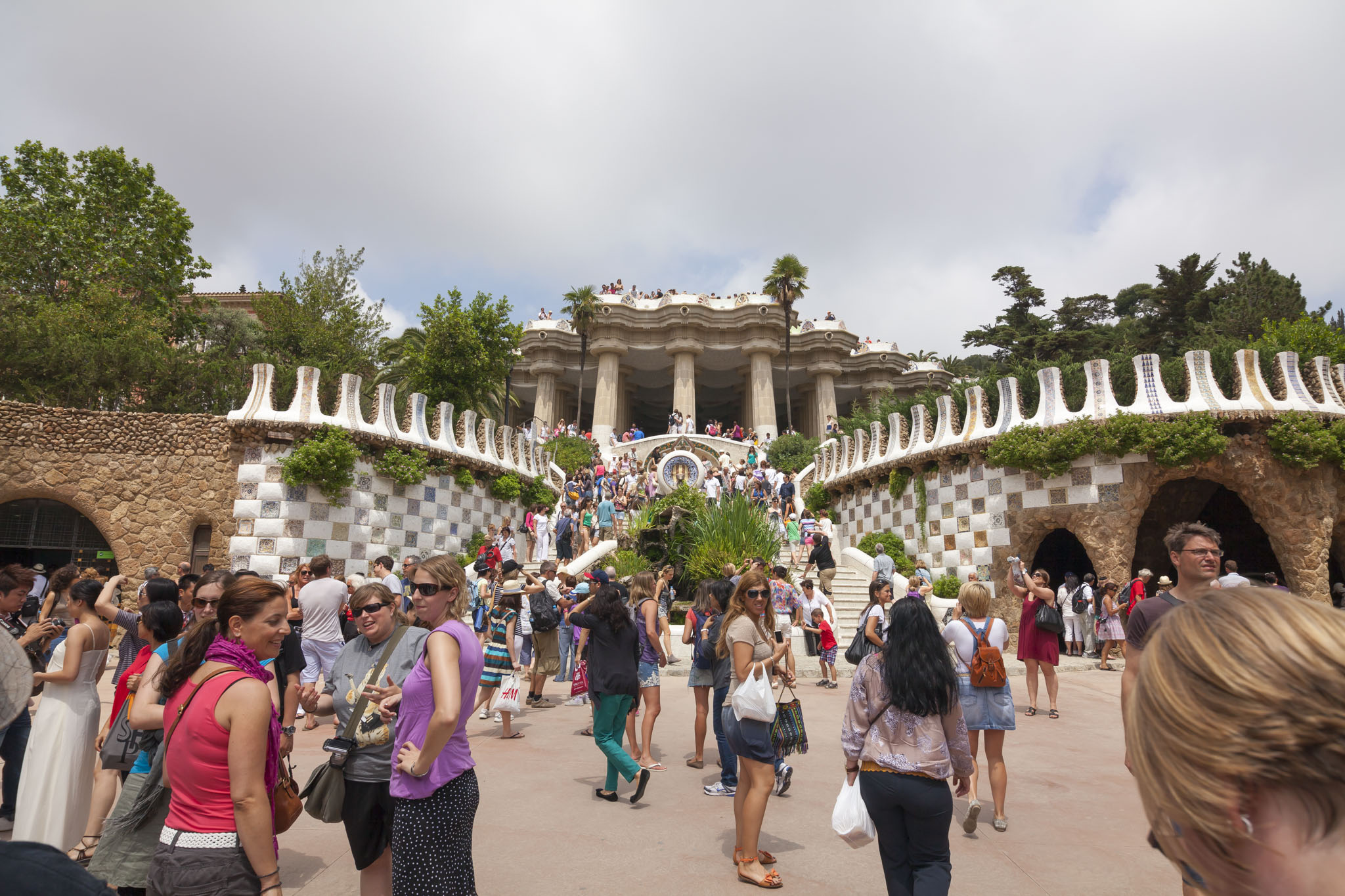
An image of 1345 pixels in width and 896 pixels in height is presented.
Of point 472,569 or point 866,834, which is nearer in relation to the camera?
point 866,834

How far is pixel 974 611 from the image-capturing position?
5.21 m

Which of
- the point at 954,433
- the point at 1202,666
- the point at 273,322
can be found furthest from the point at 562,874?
the point at 273,322

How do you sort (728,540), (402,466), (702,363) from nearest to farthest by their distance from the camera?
(728,540), (402,466), (702,363)

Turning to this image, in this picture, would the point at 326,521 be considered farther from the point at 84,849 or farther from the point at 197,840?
the point at 197,840

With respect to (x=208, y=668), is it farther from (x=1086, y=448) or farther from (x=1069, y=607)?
(x=1086, y=448)

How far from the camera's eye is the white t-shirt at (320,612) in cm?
698

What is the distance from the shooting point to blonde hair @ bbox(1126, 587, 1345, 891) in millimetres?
856

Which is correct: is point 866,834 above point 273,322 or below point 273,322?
below

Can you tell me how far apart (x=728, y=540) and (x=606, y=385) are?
2585 centimetres

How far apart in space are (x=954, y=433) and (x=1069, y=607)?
5231 mm

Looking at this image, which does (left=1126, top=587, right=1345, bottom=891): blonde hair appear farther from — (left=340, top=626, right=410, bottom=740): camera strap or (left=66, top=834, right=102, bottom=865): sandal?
(left=66, top=834, right=102, bottom=865): sandal

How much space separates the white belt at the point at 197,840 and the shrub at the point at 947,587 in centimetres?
1521

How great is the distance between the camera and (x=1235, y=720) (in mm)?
891

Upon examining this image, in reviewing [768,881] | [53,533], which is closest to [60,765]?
[768,881]
